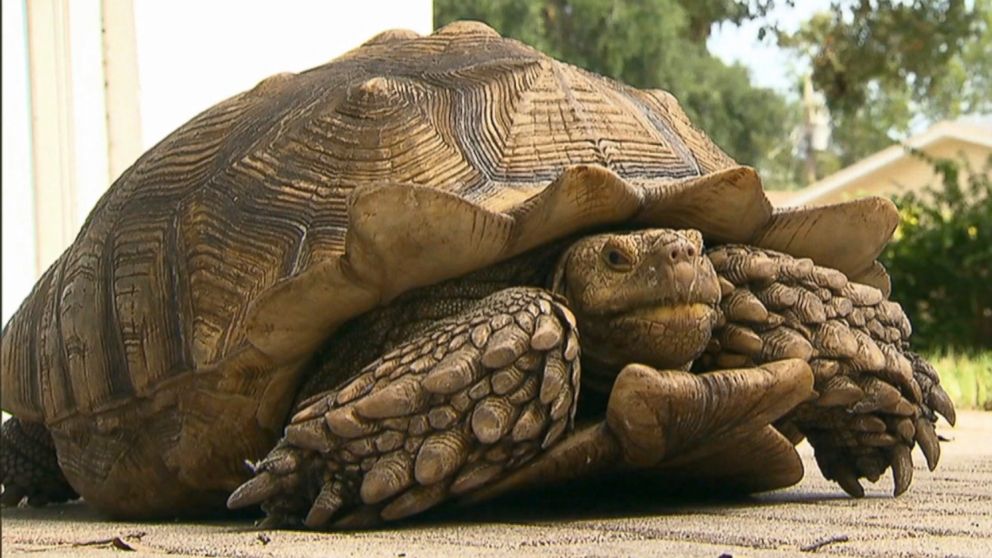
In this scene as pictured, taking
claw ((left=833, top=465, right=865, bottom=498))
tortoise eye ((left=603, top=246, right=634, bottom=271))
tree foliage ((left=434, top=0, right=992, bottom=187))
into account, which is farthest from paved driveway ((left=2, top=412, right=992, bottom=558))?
tree foliage ((left=434, top=0, right=992, bottom=187))

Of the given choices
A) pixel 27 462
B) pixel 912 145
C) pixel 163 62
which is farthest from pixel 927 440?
pixel 912 145

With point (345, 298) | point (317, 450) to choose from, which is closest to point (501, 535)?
point (317, 450)

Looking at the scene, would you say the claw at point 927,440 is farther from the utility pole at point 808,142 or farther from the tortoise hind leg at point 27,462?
the utility pole at point 808,142

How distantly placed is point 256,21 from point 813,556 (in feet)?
17.2

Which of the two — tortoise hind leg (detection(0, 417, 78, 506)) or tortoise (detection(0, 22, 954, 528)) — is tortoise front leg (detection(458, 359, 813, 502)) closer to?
tortoise (detection(0, 22, 954, 528))

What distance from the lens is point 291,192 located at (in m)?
2.90

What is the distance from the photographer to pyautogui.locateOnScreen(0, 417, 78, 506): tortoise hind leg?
387 centimetres

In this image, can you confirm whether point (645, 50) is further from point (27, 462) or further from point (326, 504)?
point (326, 504)

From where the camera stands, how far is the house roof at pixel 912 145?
25.3 meters

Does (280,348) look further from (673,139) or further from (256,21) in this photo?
(256,21)

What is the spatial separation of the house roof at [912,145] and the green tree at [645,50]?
327 cm

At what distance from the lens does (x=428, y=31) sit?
25.7ft

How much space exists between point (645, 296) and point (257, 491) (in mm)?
737

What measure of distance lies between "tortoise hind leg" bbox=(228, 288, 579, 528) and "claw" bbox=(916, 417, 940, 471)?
0.87 m
